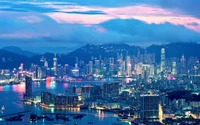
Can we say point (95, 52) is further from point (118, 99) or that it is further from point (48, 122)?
point (48, 122)

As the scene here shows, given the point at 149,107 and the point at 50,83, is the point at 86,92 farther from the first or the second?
the point at 50,83

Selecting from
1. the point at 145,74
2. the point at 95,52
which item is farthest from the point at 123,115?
the point at 95,52

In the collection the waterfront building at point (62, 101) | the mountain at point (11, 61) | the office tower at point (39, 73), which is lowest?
the waterfront building at point (62, 101)

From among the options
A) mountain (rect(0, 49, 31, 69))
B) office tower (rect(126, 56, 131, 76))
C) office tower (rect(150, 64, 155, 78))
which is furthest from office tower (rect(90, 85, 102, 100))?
mountain (rect(0, 49, 31, 69))

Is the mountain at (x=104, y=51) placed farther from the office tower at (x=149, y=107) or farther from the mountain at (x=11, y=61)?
the office tower at (x=149, y=107)

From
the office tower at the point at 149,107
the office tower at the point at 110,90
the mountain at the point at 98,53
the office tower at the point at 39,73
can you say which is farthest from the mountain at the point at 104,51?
the office tower at the point at 149,107

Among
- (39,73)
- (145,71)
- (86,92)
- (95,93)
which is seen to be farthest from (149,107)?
(39,73)

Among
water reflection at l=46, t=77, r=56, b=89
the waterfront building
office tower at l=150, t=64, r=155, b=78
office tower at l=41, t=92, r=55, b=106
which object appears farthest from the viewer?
office tower at l=150, t=64, r=155, b=78

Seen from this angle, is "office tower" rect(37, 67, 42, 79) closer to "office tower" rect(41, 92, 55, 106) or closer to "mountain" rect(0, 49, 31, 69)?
"mountain" rect(0, 49, 31, 69)
